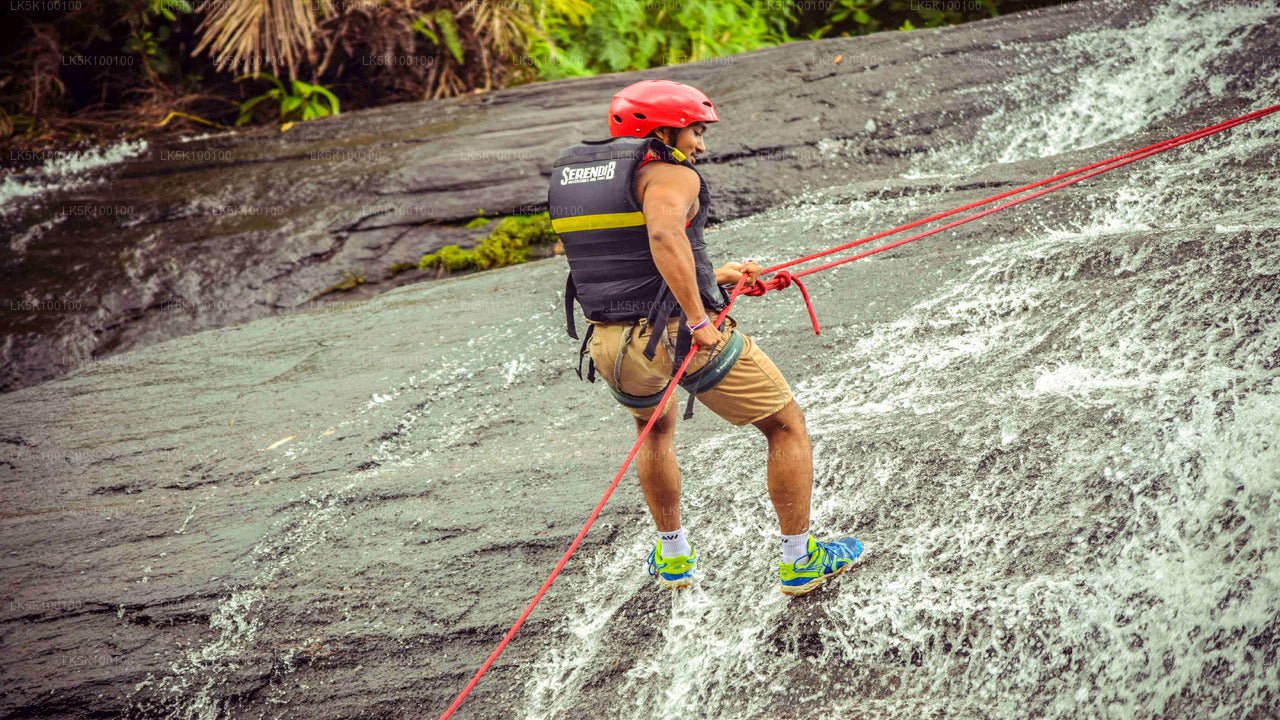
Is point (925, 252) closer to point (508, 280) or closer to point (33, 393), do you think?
point (508, 280)

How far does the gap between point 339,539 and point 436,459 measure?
82 cm

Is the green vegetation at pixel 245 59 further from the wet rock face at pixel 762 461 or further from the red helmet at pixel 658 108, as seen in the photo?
the red helmet at pixel 658 108

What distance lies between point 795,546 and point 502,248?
5.48 metres

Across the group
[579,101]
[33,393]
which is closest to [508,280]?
[579,101]

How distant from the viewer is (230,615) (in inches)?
162

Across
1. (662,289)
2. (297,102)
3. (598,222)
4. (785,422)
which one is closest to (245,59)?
(297,102)

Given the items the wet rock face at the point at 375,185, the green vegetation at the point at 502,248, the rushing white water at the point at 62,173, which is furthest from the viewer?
the rushing white water at the point at 62,173

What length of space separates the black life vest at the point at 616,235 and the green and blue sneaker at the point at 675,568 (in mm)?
1096

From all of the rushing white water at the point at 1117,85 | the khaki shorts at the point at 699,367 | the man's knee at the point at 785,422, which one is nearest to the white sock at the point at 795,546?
the man's knee at the point at 785,422

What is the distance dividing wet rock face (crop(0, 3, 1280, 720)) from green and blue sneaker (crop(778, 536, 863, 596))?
0.10 metres

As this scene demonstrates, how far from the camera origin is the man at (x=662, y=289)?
298 cm

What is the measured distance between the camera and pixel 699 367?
10.3ft

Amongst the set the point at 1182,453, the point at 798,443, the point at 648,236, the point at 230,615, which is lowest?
the point at 230,615

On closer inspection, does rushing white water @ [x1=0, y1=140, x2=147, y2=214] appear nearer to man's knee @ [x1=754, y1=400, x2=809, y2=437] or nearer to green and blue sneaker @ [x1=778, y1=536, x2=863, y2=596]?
man's knee @ [x1=754, y1=400, x2=809, y2=437]
